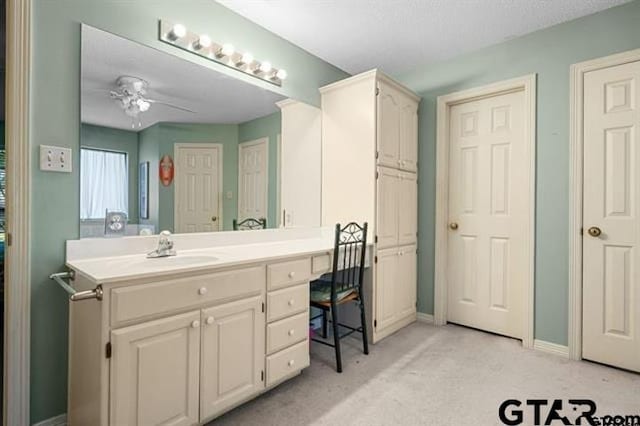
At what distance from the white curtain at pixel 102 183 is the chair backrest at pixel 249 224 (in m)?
0.69

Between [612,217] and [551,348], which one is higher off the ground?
[612,217]

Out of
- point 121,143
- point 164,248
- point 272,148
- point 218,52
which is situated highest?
point 218,52

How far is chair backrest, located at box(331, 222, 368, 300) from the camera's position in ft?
7.07

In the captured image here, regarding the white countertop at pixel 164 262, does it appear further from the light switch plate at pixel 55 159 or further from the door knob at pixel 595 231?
the door knob at pixel 595 231

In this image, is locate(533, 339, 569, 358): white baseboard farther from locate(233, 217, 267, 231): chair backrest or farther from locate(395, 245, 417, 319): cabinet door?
locate(233, 217, 267, 231): chair backrest

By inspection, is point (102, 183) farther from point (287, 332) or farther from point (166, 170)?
point (287, 332)

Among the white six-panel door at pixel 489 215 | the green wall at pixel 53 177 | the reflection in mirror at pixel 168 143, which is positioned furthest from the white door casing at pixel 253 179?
the white six-panel door at pixel 489 215

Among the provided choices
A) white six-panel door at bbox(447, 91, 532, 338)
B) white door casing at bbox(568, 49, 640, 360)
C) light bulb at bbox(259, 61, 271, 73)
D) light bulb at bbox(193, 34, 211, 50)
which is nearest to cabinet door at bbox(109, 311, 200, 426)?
light bulb at bbox(193, 34, 211, 50)

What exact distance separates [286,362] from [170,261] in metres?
0.86

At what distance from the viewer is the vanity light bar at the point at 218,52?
1.91m

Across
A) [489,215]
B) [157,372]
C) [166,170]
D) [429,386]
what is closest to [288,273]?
[157,372]

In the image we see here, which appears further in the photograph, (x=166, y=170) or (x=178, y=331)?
(x=166, y=170)

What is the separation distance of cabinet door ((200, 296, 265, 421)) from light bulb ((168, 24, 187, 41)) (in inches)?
61.7

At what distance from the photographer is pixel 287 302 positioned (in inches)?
A: 73.7
